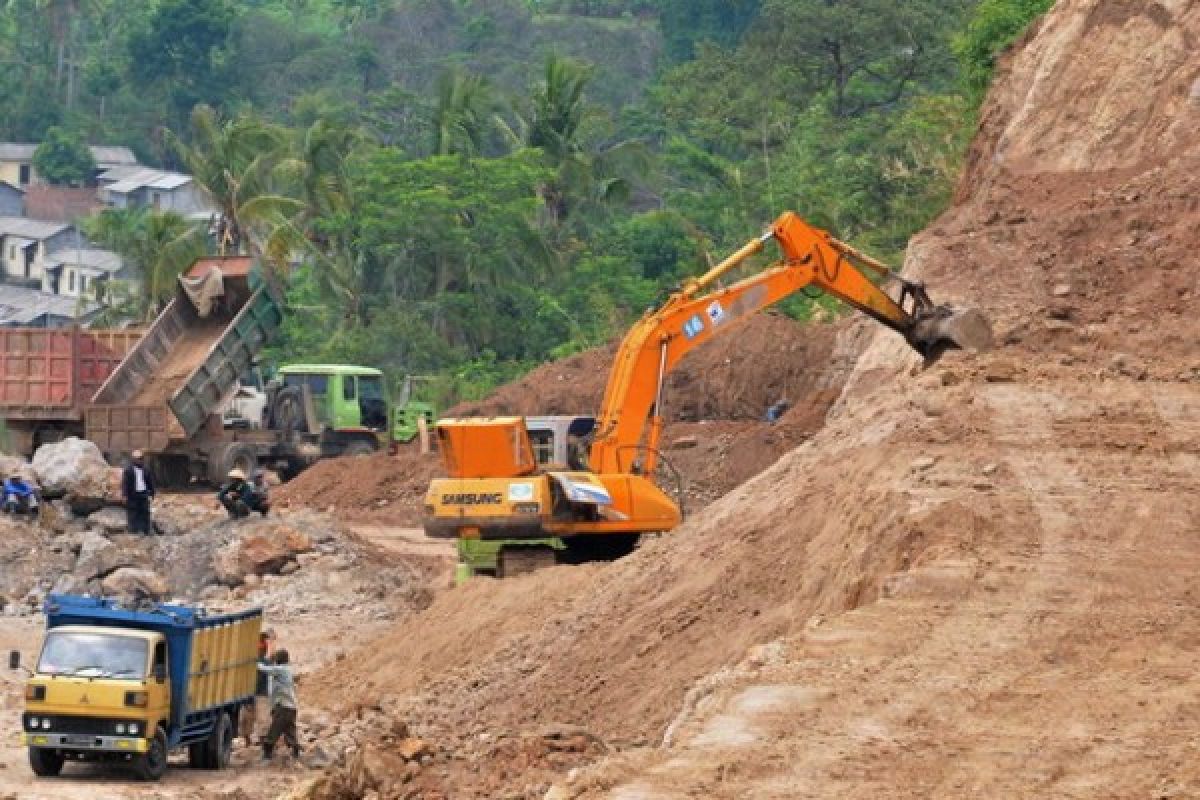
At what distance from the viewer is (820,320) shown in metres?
47.2

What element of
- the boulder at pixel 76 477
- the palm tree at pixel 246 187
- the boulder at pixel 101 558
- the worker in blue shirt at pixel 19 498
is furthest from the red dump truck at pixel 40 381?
the palm tree at pixel 246 187

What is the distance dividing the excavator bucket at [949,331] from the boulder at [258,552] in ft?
37.0

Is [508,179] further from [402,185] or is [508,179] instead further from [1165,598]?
[1165,598]

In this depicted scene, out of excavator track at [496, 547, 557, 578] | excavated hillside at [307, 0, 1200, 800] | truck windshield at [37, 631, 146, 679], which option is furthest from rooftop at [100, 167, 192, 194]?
truck windshield at [37, 631, 146, 679]

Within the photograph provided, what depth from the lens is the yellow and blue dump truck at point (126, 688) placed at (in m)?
21.4

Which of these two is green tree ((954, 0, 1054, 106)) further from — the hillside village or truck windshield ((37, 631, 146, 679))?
the hillside village

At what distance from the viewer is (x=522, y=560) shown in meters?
28.9

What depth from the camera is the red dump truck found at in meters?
43.3

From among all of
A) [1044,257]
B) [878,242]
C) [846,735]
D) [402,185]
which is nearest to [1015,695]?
[846,735]

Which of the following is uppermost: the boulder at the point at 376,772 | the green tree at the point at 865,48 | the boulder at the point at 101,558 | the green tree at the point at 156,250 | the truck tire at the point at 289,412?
the green tree at the point at 865,48

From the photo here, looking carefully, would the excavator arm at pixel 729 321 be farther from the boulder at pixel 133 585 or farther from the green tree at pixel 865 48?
the green tree at pixel 865 48

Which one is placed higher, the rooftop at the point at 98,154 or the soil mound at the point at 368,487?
the rooftop at the point at 98,154

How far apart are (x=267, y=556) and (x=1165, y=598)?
1870 cm

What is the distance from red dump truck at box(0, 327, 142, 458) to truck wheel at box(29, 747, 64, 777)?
2195 centimetres
